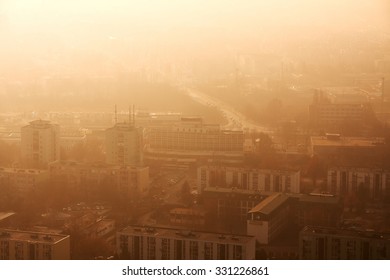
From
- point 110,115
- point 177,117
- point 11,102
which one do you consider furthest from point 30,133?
point 177,117

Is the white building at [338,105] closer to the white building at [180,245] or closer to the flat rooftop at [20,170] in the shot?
the white building at [180,245]

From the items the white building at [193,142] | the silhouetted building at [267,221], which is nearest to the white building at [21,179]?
the white building at [193,142]

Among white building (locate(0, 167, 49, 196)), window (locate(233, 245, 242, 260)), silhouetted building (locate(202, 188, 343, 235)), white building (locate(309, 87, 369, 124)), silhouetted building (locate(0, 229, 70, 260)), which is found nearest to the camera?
window (locate(233, 245, 242, 260))

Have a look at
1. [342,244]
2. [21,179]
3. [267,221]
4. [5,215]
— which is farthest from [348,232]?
[21,179]

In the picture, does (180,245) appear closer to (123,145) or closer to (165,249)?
(165,249)

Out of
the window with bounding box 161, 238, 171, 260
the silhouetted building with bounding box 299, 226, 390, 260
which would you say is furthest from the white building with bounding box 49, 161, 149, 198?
the silhouetted building with bounding box 299, 226, 390, 260

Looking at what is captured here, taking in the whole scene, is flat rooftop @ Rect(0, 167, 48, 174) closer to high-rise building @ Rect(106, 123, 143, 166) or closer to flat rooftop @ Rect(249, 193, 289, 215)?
high-rise building @ Rect(106, 123, 143, 166)
